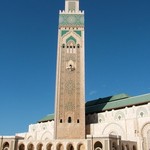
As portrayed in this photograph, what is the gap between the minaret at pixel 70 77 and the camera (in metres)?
23.9

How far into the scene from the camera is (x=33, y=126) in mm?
35312

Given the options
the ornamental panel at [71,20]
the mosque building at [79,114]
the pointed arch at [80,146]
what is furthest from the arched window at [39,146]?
the ornamental panel at [71,20]

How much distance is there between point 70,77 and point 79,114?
393cm

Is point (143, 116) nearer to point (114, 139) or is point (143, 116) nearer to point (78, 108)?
point (114, 139)

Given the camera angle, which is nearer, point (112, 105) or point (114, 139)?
point (114, 139)

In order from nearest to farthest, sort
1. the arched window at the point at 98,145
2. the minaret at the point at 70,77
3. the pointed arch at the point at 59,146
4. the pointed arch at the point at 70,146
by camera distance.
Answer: the arched window at the point at 98,145 → the pointed arch at the point at 70,146 → the pointed arch at the point at 59,146 → the minaret at the point at 70,77

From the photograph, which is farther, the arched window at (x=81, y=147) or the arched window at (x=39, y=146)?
the arched window at (x=39, y=146)

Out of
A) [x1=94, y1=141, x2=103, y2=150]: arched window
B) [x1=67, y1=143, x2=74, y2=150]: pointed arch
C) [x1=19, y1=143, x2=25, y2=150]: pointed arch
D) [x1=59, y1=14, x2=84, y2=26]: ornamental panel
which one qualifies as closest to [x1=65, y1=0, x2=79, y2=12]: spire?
[x1=59, y1=14, x2=84, y2=26]: ornamental panel

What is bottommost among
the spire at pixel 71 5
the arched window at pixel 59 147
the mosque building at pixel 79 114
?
the arched window at pixel 59 147

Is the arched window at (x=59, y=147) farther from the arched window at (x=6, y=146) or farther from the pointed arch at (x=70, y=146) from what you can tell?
the arched window at (x=6, y=146)

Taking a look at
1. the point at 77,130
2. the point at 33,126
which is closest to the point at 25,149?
the point at 77,130

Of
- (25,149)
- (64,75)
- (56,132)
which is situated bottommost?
(25,149)

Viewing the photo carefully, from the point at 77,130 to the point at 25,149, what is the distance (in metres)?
5.03

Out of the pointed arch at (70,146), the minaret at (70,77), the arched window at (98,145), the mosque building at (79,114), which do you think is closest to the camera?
the arched window at (98,145)
